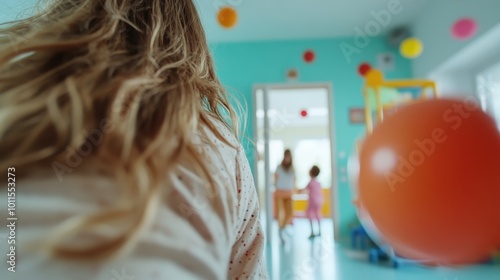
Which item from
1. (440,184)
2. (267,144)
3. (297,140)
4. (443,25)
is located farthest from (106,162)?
(297,140)

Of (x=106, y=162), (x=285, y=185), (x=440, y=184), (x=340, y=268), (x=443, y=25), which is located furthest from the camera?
(x=285, y=185)

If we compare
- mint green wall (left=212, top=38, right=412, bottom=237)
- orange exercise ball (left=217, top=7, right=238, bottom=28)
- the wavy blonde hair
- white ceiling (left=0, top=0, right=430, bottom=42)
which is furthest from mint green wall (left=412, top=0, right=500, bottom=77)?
the wavy blonde hair

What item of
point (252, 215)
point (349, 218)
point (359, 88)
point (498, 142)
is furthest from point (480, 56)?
point (252, 215)

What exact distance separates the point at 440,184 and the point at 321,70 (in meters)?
3.41

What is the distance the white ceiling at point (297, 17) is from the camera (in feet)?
9.73

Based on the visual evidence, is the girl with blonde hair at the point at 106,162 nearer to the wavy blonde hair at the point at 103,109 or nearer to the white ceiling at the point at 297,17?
the wavy blonde hair at the point at 103,109

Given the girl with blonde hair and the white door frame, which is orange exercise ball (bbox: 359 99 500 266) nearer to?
the girl with blonde hair

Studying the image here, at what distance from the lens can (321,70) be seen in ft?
12.5

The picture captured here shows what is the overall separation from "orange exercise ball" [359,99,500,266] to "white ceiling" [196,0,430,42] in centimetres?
244

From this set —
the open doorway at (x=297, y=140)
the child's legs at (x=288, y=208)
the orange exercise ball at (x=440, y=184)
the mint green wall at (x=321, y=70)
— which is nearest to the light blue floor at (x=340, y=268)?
the open doorway at (x=297, y=140)

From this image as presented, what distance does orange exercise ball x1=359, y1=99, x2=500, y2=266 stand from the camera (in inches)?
20.7

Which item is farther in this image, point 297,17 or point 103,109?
point 297,17

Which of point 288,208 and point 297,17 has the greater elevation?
point 297,17

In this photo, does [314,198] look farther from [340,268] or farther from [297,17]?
[297,17]
